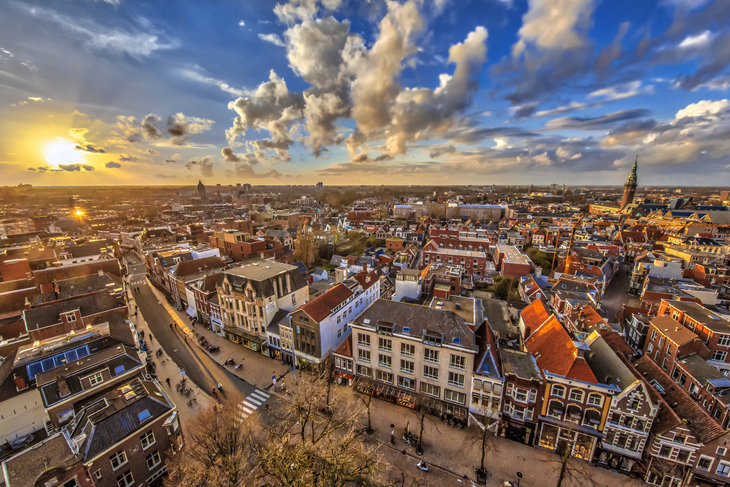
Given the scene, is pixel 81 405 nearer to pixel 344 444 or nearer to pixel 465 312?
pixel 344 444

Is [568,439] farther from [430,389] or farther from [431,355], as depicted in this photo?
[431,355]

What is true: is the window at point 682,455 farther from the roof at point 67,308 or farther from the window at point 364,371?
the roof at point 67,308

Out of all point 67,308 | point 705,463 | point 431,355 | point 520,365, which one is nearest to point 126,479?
point 431,355

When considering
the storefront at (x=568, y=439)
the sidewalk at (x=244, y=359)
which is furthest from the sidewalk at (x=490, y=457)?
the sidewalk at (x=244, y=359)

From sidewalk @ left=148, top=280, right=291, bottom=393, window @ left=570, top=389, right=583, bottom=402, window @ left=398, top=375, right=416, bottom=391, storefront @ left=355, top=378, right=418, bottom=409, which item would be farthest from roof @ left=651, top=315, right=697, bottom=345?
sidewalk @ left=148, top=280, right=291, bottom=393

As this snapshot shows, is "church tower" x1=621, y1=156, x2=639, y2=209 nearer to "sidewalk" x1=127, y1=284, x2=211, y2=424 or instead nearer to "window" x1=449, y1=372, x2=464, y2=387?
"window" x1=449, y1=372, x2=464, y2=387
